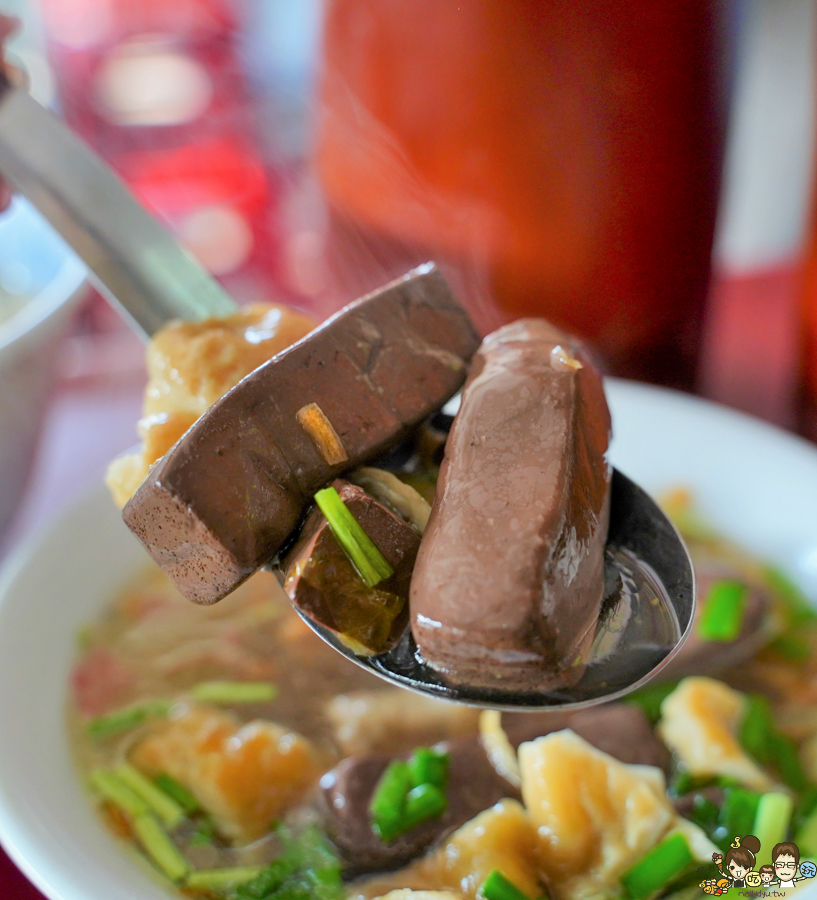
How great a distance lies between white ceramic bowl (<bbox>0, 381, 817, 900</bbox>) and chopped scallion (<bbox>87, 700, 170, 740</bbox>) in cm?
6

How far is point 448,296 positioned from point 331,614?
0.41 metres

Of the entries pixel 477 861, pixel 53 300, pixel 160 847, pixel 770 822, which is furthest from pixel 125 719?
pixel 770 822

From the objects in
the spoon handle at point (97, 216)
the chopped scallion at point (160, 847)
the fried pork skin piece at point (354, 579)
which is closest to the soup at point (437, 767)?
the chopped scallion at point (160, 847)

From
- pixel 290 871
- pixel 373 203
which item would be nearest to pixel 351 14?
pixel 373 203

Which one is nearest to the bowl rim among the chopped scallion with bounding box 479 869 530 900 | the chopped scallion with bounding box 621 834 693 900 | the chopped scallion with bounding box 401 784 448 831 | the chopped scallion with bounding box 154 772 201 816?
the chopped scallion with bounding box 154 772 201 816

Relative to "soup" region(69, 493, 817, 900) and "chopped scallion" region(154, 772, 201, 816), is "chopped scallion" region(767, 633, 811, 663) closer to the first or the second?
"soup" region(69, 493, 817, 900)

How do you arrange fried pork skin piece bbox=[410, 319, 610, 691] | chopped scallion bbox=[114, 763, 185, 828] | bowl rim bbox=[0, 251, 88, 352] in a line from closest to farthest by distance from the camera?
1. fried pork skin piece bbox=[410, 319, 610, 691]
2. chopped scallion bbox=[114, 763, 185, 828]
3. bowl rim bbox=[0, 251, 88, 352]

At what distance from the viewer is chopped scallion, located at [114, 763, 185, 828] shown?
1295mm

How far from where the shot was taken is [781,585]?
1612 millimetres

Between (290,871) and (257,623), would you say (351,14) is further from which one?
(290,871)

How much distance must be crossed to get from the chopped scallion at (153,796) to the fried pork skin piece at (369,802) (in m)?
0.21

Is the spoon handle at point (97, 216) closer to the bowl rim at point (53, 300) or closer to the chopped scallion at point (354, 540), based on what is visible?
the bowl rim at point (53, 300)

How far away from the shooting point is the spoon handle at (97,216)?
4.21 ft

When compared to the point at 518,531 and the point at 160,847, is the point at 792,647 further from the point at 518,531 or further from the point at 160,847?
the point at 160,847
